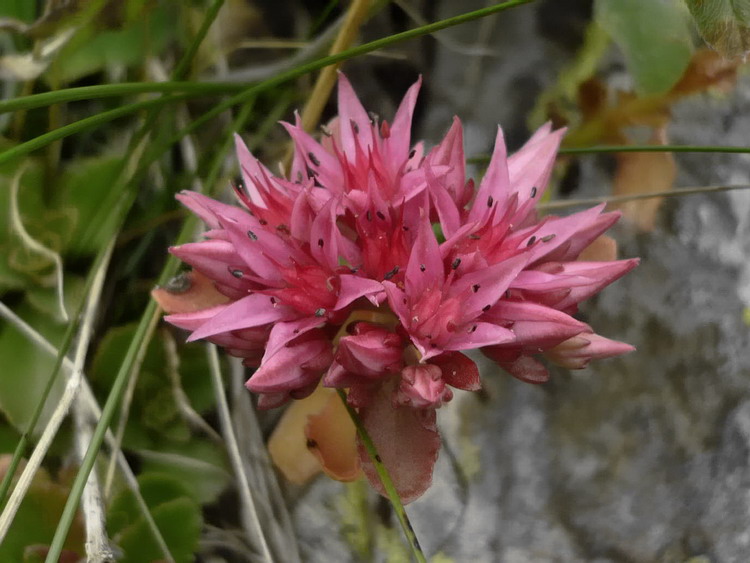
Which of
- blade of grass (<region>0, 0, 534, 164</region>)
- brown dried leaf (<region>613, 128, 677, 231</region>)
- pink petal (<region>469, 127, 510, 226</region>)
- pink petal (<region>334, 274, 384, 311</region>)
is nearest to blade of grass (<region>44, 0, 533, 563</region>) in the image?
blade of grass (<region>0, 0, 534, 164</region>)

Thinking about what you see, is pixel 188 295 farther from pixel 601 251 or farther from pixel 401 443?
pixel 601 251

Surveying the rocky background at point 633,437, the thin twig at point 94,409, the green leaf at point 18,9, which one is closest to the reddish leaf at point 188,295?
the thin twig at point 94,409

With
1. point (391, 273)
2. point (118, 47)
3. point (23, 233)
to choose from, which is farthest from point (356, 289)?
point (118, 47)

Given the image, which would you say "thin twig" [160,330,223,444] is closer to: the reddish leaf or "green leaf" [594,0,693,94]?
the reddish leaf

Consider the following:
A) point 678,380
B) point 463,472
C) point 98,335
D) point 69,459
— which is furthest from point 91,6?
point 678,380

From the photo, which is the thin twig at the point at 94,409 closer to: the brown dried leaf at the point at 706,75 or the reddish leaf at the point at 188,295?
the reddish leaf at the point at 188,295

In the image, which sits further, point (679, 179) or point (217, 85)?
point (679, 179)

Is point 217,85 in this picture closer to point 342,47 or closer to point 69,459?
point 342,47
